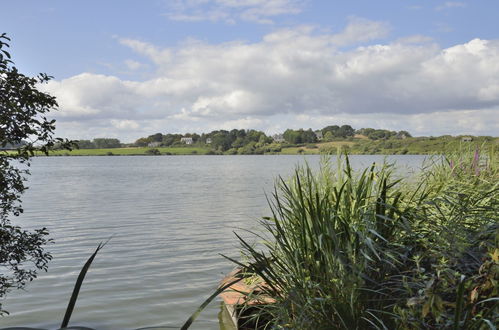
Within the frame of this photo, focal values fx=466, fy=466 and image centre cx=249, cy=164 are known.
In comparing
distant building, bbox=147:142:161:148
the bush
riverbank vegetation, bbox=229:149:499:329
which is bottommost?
riverbank vegetation, bbox=229:149:499:329

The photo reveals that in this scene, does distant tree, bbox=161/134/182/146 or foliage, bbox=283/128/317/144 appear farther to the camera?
distant tree, bbox=161/134/182/146

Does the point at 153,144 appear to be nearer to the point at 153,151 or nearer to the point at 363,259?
the point at 153,151

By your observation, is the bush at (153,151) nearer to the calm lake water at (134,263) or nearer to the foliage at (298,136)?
the foliage at (298,136)

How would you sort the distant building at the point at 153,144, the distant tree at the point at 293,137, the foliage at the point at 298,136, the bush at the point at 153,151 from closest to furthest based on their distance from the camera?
the foliage at the point at 298,136 → the distant tree at the point at 293,137 → the bush at the point at 153,151 → the distant building at the point at 153,144

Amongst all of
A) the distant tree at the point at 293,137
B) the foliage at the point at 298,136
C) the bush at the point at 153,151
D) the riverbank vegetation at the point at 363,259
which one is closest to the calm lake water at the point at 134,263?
the riverbank vegetation at the point at 363,259

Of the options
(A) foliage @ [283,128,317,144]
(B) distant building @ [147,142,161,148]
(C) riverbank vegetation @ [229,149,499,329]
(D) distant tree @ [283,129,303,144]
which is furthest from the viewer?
(B) distant building @ [147,142,161,148]

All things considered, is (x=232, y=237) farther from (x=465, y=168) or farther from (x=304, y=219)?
(x=304, y=219)

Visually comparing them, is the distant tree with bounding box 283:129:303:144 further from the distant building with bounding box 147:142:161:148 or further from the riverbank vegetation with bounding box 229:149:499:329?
the riverbank vegetation with bounding box 229:149:499:329

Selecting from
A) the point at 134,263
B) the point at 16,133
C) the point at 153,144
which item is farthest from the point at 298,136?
the point at 16,133

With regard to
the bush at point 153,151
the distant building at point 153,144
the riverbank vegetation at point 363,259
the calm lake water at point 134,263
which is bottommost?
the calm lake water at point 134,263

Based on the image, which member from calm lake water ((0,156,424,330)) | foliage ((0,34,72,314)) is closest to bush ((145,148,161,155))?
calm lake water ((0,156,424,330))

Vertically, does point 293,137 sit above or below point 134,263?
above

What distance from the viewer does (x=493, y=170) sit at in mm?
8102

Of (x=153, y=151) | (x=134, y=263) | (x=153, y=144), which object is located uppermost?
(x=153, y=144)
